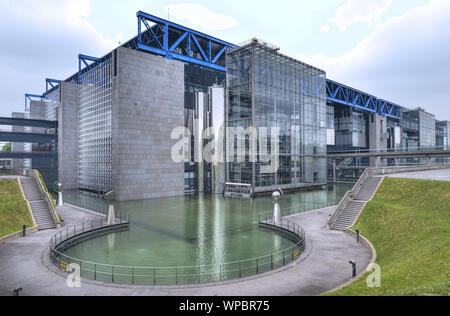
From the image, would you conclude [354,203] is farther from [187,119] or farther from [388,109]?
[388,109]

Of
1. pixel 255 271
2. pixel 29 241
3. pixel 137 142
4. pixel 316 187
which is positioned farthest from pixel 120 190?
pixel 316 187

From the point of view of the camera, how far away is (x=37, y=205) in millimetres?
29797

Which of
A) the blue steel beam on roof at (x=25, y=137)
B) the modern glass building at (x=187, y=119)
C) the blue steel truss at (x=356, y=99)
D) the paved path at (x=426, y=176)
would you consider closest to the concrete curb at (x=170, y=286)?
the paved path at (x=426, y=176)

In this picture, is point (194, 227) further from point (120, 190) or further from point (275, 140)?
point (275, 140)

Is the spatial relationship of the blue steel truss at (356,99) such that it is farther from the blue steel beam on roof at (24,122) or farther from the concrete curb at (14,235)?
the concrete curb at (14,235)

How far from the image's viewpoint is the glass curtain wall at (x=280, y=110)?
184ft

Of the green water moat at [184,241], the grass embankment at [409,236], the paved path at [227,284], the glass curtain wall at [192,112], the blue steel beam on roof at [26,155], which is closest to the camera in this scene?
the grass embankment at [409,236]

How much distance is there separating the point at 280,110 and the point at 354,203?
112ft

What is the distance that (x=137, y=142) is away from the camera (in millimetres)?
50719

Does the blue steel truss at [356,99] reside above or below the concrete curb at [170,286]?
above

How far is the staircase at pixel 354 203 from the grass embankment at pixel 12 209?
27.7m

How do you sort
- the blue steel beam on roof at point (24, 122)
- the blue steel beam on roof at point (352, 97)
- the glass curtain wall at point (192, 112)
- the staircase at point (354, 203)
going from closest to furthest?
the staircase at point (354, 203), the glass curtain wall at point (192, 112), the blue steel beam on roof at point (24, 122), the blue steel beam on roof at point (352, 97)

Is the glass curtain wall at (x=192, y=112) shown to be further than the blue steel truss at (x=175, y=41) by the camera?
Yes

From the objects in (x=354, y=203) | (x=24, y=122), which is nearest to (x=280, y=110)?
(x=354, y=203)
